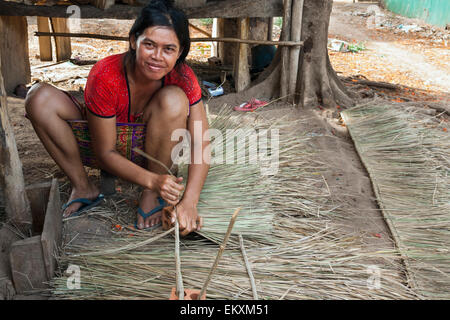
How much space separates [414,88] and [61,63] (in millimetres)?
4193

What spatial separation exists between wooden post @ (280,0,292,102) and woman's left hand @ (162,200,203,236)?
1961mm

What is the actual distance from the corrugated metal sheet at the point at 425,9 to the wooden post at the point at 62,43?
7.45m

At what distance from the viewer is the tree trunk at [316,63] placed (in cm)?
336

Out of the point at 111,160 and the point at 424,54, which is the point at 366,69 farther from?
the point at 111,160

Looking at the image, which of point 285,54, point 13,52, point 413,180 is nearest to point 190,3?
point 285,54

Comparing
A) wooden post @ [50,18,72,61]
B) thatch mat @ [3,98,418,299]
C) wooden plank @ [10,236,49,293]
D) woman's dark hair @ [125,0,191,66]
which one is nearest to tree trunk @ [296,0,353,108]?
thatch mat @ [3,98,418,299]

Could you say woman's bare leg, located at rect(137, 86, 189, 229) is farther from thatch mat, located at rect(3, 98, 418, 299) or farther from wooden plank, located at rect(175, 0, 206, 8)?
wooden plank, located at rect(175, 0, 206, 8)

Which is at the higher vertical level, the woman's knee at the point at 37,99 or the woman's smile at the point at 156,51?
the woman's smile at the point at 156,51

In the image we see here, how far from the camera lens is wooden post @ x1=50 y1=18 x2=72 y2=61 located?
500 cm

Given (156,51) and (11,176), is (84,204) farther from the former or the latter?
(156,51)

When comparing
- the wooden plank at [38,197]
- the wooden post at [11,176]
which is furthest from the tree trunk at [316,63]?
the wooden post at [11,176]

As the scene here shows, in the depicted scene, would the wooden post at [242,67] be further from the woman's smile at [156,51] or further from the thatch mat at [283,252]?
the woman's smile at [156,51]

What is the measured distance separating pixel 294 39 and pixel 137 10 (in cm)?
134

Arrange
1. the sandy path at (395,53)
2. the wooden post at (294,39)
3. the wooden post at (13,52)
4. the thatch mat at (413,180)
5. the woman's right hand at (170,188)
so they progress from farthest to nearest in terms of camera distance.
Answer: the sandy path at (395,53) → the wooden post at (13,52) → the wooden post at (294,39) → the thatch mat at (413,180) → the woman's right hand at (170,188)
